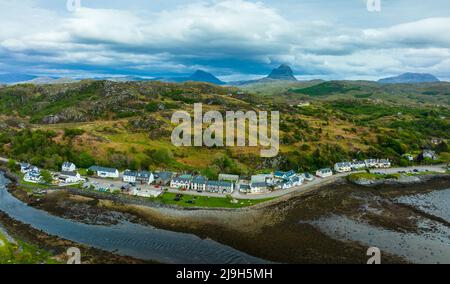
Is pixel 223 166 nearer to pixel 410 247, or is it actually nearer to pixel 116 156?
pixel 116 156

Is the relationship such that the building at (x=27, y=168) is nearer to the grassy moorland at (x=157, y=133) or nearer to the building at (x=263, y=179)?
the grassy moorland at (x=157, y=133)

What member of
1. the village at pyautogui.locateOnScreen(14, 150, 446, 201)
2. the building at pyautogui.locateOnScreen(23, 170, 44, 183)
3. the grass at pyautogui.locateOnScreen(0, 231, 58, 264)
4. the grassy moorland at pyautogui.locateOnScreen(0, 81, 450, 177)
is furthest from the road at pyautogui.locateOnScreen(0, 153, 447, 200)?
the grass at pyautogui.locateOnScreen(0, 231, 58, 264)

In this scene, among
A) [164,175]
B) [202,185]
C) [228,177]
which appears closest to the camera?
[202,185]

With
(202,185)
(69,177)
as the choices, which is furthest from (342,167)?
(69,177)

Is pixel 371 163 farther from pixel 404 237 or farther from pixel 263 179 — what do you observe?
pixel 404 237

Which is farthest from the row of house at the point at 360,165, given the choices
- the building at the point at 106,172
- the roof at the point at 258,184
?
the building at the point at 106,172

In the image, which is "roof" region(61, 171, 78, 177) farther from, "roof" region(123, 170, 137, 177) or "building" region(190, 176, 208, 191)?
"building" region(190, 176, 208, 191)

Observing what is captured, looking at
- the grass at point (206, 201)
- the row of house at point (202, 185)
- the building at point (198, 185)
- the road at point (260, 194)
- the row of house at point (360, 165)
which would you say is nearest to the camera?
the grass at point (206, 201)
